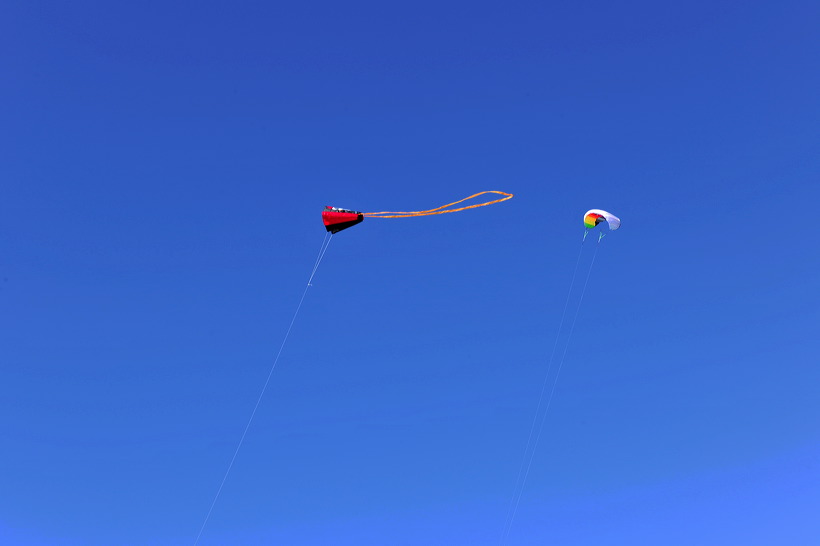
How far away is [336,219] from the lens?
3359 centimetres

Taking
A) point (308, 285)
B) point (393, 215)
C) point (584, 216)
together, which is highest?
point (584, 216)

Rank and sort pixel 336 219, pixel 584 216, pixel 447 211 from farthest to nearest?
1. pixel 584 216
2. pixel 336 219
3. pixel 447 211

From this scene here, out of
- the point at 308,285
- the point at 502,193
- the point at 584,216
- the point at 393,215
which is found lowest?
the point at 308,285

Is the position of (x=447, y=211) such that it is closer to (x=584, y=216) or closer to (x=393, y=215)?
(x=393, y=215)

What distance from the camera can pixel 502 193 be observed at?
103 ft

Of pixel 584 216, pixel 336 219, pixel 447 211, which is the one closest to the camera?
pixel 447 211

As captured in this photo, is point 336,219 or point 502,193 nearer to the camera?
point 502,193

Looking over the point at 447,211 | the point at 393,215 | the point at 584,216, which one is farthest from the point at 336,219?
the point at 584,216

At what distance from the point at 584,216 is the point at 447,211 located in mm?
11708

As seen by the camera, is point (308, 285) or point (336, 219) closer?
point (308, 285)

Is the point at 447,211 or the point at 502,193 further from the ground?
the point at 502,193

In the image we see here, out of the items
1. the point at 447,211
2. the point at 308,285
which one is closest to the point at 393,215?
the point at 447,211

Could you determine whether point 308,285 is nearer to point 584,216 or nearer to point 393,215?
point 393,215

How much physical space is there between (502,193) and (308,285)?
373 inches
